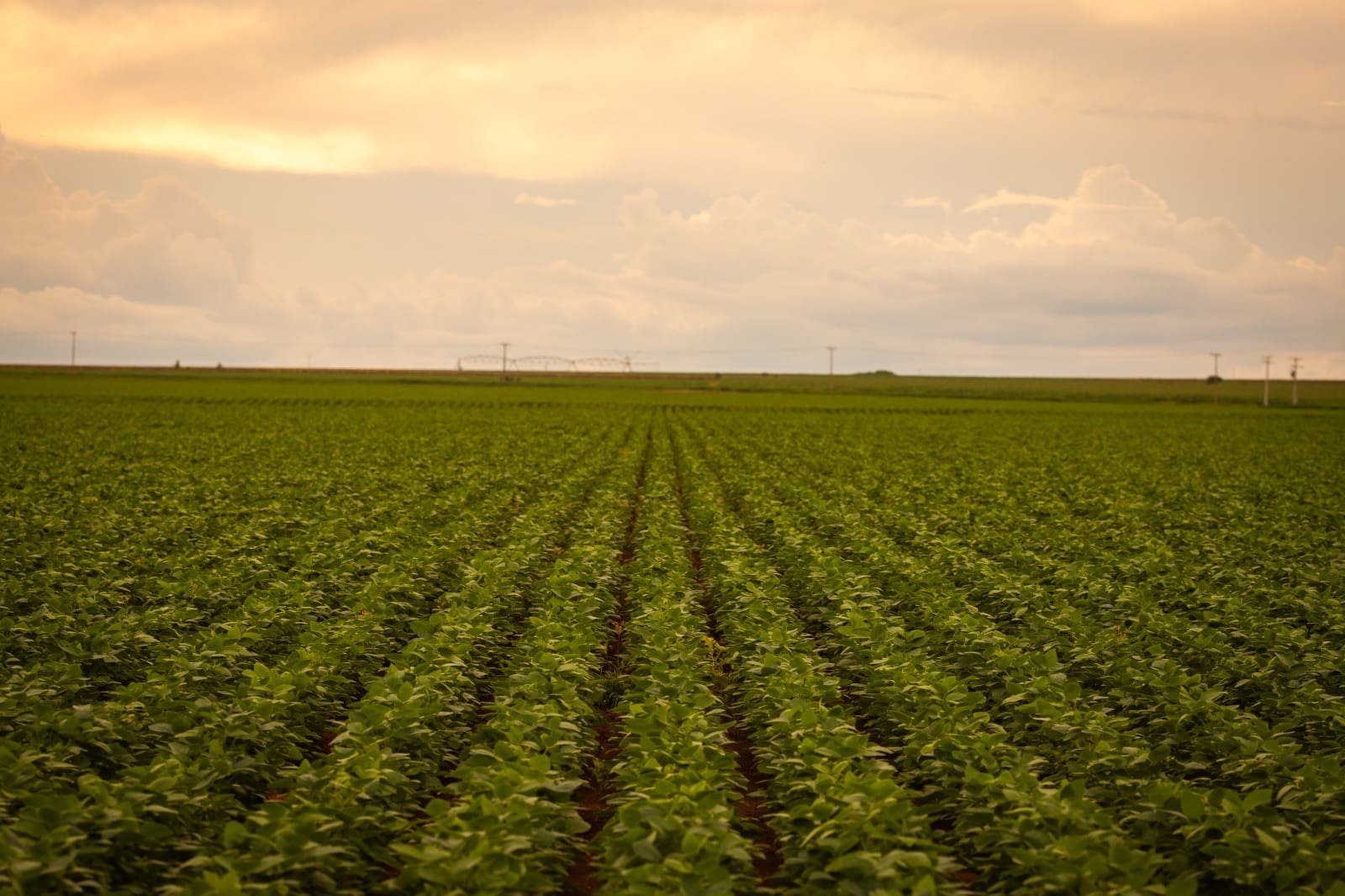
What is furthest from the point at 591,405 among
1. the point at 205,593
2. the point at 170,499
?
the point at 205,593

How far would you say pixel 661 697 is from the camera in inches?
339

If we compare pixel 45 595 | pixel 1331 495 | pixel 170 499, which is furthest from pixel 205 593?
pixel 1331 495

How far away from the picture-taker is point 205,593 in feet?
40.9

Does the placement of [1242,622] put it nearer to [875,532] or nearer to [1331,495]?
[875,532]

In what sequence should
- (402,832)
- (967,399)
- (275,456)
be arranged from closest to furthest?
(402,832)
(275,456)
(967,399)

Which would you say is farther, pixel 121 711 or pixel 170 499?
pixel 170 499

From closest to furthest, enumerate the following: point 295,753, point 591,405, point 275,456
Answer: point 295,753 < point 275,456 < point 591,405

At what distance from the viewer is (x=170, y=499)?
74.0 ft

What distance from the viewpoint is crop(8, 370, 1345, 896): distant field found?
19.4 ft

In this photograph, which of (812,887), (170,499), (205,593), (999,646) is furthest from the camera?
(170,499)

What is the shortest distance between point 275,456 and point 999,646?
3070 cm

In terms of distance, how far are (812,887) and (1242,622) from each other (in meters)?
8.67

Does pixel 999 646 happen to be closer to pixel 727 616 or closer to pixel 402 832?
pixel 727 616

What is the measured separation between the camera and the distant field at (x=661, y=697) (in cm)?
591
